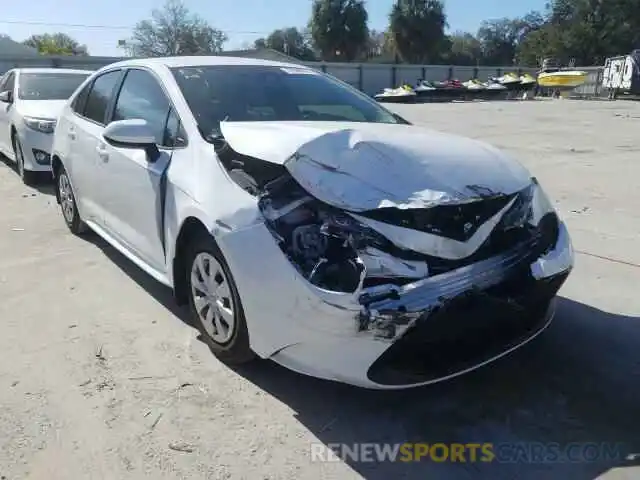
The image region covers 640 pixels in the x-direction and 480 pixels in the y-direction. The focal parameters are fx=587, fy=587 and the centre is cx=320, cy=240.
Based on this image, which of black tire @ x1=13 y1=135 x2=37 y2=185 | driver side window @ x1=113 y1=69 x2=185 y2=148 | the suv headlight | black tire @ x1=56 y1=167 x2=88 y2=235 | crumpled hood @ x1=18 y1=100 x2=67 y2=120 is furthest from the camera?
black tire @ x1=13 y1=135 x2=37 y2=185

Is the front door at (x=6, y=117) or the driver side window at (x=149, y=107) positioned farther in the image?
the front door at (x=6, y=117)

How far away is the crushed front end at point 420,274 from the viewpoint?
7.83 ft

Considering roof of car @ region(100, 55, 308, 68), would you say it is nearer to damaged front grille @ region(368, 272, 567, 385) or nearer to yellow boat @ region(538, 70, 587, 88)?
damaged front grille @ region(368, 272, 567, 385)

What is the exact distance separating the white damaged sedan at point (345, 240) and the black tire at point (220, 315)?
11mm

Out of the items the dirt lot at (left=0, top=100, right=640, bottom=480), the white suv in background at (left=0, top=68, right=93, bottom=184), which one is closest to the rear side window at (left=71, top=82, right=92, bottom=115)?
the dirt lot at (left=0, top=100, right=640, bottom=480)

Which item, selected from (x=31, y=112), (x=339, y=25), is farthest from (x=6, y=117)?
(x=339, y=25)

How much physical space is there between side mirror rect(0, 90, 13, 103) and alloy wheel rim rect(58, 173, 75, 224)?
4.10 m

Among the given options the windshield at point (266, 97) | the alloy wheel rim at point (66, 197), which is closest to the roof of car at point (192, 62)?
the windshield at point (266, 97)

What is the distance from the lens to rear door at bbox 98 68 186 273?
11.4 ft

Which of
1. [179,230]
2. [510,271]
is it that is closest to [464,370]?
[510,271]

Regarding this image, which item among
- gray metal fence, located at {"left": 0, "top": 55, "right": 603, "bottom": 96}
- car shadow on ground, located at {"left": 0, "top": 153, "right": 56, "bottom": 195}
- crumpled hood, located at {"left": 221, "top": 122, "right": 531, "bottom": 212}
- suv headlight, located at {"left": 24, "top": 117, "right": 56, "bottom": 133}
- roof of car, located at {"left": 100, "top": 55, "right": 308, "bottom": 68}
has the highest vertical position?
gray metal fence, located at {"left": 0, "top": 55, "right": 603, "bottom": 96}

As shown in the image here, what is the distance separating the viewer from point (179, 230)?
3217mm

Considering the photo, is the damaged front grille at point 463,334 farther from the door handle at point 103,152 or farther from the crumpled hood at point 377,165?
the door handle at point 103,152

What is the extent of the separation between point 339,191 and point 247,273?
56cm
